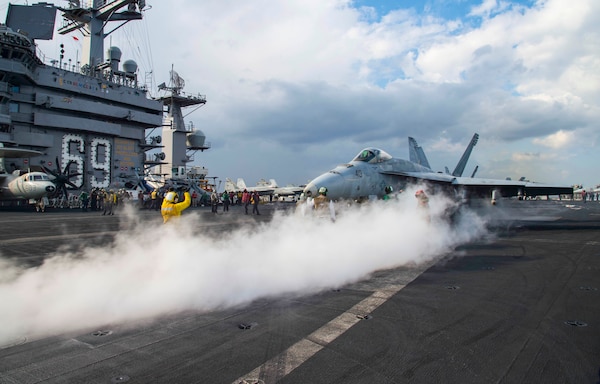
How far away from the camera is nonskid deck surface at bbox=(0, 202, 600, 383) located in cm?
357

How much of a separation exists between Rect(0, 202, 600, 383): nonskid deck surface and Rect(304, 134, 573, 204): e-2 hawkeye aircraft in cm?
746

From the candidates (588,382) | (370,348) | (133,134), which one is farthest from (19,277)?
(133,134)

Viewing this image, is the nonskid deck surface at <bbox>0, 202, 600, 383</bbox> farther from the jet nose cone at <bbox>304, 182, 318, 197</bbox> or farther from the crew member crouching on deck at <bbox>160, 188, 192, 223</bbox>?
the jet nose cone at <bbox>304, 182, 318, 197</bbox>

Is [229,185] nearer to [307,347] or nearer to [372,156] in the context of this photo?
[372,156]

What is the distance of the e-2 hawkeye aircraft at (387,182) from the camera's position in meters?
14.6

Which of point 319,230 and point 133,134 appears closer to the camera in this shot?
point 319,230

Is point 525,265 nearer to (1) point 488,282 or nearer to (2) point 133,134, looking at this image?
(1) point 488,282

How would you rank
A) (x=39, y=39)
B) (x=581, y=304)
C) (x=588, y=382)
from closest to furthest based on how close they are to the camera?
(x=588, y=382) < (x=581, y=304) < (x=39, y=39)

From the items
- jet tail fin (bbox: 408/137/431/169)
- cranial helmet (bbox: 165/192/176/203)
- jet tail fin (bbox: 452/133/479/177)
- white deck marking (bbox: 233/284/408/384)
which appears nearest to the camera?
white deck marking (bbox: 233/284/408/384)

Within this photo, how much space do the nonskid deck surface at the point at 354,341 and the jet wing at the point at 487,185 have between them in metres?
10.7

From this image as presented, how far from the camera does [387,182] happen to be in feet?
56.0

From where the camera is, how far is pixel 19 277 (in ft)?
24.1

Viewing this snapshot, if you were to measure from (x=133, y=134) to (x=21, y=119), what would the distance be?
1450 centimetres

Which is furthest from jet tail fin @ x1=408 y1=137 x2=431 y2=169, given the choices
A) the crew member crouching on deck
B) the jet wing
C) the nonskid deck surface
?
the crew member crouching on deck
